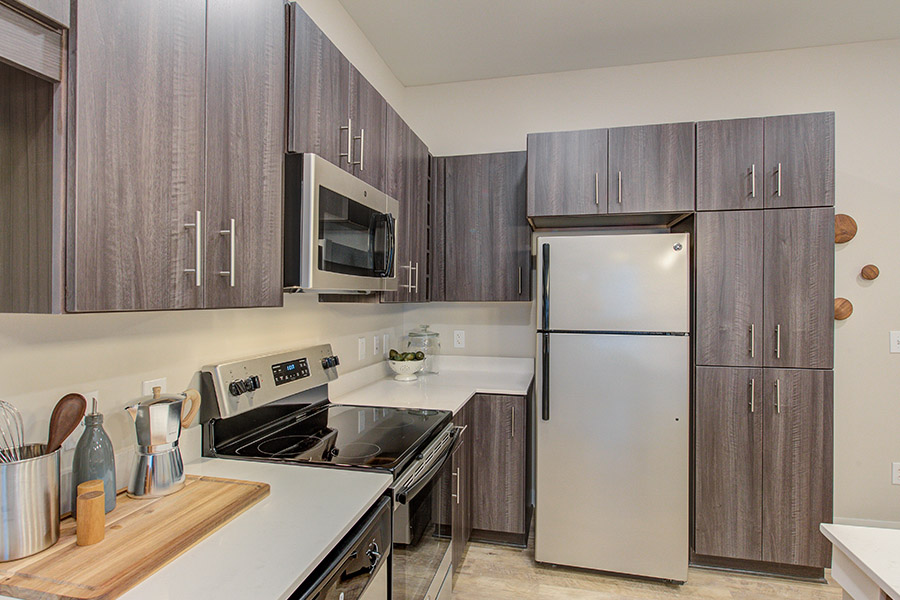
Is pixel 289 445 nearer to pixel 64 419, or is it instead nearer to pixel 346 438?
pixel 346 438

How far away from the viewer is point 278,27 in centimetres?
A: 130

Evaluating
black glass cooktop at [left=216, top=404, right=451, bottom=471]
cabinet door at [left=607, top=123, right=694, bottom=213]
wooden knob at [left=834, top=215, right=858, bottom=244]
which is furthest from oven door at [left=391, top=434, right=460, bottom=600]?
wooden knob at [left=834, top=215, right=858, bottom=244]

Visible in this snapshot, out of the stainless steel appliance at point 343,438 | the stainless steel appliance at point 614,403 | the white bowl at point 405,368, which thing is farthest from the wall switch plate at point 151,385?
the stainless steel appliance at point 614,403

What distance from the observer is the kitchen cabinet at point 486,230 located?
111 inches

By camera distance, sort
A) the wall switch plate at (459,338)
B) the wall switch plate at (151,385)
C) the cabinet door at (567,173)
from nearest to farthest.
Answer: the wall switch plate at (151,385)
the cabinet door at (567,173)
the wall switch plate at (459,338)

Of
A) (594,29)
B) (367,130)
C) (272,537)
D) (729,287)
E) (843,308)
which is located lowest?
(272,537)

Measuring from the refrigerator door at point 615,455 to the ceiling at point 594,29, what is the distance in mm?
1577

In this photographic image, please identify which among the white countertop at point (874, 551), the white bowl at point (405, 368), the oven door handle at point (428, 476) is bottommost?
the oven door handle at point (428, 476)

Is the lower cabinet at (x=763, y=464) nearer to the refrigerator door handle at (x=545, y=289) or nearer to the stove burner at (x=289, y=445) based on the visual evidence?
the refrigerator door handle at (x=545, y=289)

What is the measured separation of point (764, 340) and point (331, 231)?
2.08 meters

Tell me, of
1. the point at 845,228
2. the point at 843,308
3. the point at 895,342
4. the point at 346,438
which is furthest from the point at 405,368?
the point at 895,342

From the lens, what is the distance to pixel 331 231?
4.83 feet

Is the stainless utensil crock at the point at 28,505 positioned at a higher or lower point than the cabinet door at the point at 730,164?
lower

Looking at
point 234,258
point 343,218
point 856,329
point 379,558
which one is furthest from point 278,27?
point 856,329
